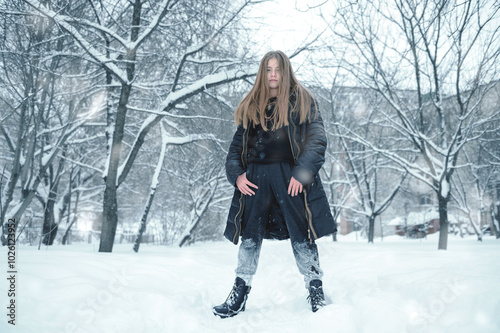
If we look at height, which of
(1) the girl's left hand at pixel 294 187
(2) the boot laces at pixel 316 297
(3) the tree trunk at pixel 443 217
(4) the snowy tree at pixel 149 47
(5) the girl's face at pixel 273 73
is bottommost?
(2) the boot laces at pixel 316 297

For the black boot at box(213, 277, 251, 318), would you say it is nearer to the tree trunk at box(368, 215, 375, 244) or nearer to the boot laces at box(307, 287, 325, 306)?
the boot laces at box(307, 287, 325, 306)

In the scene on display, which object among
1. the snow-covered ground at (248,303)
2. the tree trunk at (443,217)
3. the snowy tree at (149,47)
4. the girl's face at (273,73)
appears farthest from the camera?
the tree trunk at (443,217)

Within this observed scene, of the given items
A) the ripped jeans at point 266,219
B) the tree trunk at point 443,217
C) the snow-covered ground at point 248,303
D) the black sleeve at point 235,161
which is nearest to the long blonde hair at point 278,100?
the black sleeve at point 235,161

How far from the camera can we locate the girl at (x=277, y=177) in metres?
2.30

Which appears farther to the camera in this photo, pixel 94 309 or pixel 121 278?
pixel 121 278

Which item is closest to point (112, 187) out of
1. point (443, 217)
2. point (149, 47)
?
point (149, 47)

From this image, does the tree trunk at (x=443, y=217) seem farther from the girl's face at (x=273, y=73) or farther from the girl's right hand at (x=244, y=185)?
the girl's right hand at (x=244, y=185)

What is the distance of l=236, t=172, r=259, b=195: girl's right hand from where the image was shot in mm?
2391

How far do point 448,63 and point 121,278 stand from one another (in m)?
6.77

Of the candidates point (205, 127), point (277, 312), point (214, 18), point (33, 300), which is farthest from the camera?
point (205, 127)

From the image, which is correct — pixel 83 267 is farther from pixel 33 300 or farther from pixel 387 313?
pixel 387 313

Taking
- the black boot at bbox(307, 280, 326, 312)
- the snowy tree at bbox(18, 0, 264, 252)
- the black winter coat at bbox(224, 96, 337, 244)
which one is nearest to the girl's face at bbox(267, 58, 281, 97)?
the black winter coat at bbox(224, 96, 337, 244)

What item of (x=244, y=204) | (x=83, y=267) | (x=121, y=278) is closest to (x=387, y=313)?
(x=244, y=204)

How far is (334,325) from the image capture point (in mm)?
1794
